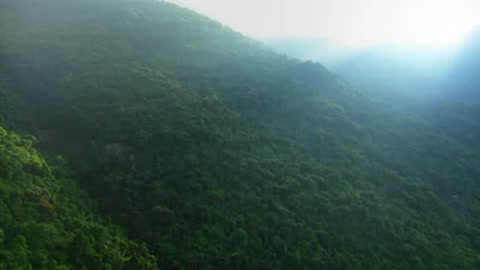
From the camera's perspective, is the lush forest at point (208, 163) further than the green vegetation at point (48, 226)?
Yes

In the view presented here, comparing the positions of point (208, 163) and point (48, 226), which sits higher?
point (208, 163)

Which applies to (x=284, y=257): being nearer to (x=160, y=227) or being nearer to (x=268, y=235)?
(x=268, y=235)

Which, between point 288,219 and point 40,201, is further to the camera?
point 288,219

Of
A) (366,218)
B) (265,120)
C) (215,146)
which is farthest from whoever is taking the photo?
(265,120)

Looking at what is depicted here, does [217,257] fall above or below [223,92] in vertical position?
below

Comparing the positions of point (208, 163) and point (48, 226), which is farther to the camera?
point (208, 163)

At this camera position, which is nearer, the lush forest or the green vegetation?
the green vegetation

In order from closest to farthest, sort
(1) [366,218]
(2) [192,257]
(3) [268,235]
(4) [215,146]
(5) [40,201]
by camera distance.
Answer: (5) [40,201] → (2) [192,257] → (3) [268,235] → (1) [366,218] → (4) [215,146]

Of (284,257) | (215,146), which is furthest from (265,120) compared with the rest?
(284,257)
